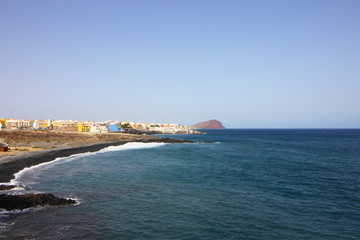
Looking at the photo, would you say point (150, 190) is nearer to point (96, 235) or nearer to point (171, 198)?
point (171, 198)

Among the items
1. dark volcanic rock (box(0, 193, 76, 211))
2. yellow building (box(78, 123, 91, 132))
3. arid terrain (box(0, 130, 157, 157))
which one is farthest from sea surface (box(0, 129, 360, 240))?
yellow building (box(78, 123, 91, 132))

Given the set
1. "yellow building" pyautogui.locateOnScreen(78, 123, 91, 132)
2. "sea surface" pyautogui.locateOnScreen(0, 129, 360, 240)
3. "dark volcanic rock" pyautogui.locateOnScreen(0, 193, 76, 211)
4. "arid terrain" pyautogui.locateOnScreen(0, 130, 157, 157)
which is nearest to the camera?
"sea surface" pyautogui.locateOnScreen(0, 129, 360, 240)

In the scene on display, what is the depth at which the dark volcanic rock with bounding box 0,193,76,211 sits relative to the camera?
53.0 ft

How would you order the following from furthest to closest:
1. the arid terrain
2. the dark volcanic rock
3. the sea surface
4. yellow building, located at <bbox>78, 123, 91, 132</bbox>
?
yellow building, located at <bbox>78, 123, 91, 132</bbox> < the arid terrain < the dark volcanic rock < the sea surface

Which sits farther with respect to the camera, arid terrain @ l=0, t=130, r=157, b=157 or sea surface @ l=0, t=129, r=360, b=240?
arid terrain @ l=0, t=130, r=157, b=157

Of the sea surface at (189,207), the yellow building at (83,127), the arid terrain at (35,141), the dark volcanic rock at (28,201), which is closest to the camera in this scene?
the sea surface at (189,207)

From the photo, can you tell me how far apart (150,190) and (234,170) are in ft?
47.9

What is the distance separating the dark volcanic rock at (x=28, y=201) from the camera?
636 inches

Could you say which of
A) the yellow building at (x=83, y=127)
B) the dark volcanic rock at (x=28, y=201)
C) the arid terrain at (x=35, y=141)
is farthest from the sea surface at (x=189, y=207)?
the yellow building at (x=83, y=127)

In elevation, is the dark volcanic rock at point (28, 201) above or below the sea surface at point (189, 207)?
above

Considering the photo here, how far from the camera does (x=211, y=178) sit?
27.0 meters

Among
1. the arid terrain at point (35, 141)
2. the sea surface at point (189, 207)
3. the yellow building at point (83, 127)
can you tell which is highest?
the yellow building at point (83, 127)

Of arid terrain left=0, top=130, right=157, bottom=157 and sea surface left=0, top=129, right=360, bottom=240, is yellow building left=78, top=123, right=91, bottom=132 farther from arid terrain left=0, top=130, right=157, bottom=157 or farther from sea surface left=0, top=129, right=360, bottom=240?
sea surface left=0, top=129, right=360, bottom=240

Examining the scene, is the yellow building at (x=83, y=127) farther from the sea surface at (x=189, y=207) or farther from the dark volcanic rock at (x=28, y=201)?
the dark volcanic rock at (x=28, y=201)
